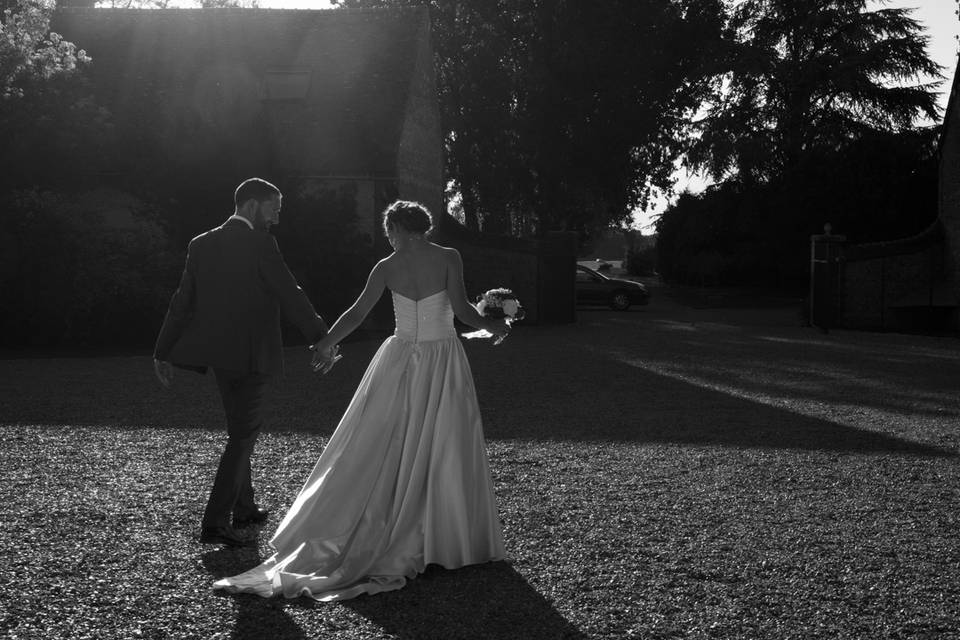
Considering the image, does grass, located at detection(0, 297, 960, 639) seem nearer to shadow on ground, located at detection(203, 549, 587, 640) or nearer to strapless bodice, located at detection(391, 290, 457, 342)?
shadow on ground, located at detection(203, 549, 587, 640)

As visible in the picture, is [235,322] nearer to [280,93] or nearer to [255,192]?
[255,192]

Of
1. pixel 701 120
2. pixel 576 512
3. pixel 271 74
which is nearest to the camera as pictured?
pixel 576 512

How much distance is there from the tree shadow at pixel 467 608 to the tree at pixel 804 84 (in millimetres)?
39391

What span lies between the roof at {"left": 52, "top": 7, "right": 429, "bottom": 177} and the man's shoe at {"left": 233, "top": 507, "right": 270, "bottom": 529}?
1754 cm

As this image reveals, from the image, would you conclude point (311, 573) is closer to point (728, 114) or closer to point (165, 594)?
point (165, 594)

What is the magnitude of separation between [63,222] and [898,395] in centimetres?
1463

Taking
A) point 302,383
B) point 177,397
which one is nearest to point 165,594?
point 177,397

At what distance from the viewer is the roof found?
77.9 feet

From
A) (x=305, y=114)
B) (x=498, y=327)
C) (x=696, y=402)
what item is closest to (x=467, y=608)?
(x=498, y=327)

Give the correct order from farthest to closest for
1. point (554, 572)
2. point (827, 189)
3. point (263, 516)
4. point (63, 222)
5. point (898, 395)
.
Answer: point (827, 189)
point (63, 222)
point (898, 395)
point (263, 516)
point (554, 572)

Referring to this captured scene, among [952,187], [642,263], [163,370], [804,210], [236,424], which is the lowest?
[236,424]

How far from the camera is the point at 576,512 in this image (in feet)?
23.1

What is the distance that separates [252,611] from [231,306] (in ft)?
6.15

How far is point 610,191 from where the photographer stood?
44000 mm
